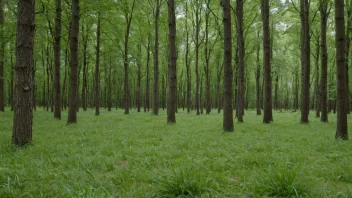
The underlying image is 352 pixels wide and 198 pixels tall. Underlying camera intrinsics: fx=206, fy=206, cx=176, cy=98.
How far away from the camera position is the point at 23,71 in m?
5.27

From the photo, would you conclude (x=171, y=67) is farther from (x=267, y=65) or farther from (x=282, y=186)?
(x=282, y=186)

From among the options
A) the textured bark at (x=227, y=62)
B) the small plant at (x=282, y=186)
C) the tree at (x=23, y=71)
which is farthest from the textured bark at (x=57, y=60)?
the small plant at (x=282, y=186)

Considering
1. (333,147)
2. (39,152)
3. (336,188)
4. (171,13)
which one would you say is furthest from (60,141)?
(171,13)

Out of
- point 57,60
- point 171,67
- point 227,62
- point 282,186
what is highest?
point 57,60

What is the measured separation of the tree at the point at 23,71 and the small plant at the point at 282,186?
18.8 feet

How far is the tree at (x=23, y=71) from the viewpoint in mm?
5211

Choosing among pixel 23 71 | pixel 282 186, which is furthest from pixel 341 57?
pixel 23 71

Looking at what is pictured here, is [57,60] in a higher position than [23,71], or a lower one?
higher

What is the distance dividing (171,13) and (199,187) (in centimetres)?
1090

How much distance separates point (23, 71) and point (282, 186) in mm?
6159

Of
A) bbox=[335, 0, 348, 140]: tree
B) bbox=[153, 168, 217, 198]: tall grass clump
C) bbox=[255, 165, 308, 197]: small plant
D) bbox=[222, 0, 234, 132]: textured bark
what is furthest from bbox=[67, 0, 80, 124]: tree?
bbox=[335, 0, 348, 140]: tree

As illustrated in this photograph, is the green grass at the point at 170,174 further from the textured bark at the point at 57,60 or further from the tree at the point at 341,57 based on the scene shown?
the textured bark at the point at 57,60

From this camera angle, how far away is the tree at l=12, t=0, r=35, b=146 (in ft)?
17.1

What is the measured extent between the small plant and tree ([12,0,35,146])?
5717 mm
